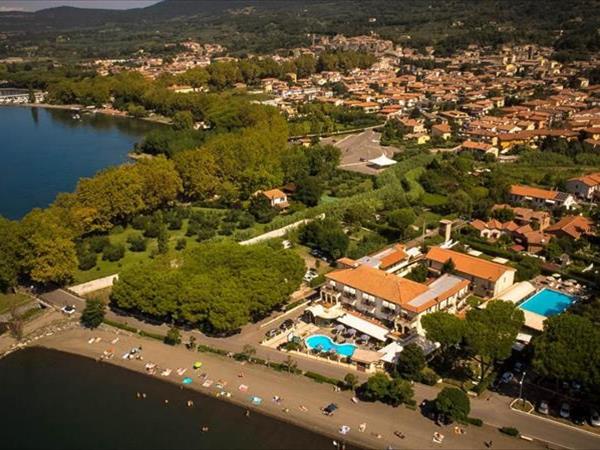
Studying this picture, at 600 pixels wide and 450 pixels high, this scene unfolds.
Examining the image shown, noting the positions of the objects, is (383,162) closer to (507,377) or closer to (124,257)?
(124,257)

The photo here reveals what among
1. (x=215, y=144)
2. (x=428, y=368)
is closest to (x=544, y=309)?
(x=428, y=368)

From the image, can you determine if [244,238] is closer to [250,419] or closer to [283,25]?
[250,419]

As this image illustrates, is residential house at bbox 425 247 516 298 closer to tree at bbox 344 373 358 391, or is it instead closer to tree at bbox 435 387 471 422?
tree at bbox 435 387 471 422

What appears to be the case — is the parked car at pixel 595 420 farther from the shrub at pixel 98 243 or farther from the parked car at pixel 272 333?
the shrub at pixel 98 243

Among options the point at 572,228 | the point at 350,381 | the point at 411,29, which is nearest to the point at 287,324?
the point at 350,381

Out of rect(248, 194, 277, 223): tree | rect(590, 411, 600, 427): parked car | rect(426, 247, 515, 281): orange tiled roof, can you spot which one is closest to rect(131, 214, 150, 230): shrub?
rect(248, 194, 277, 223): tree

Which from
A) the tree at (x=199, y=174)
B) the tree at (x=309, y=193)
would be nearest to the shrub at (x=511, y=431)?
the tree at (x=309, y=193)
